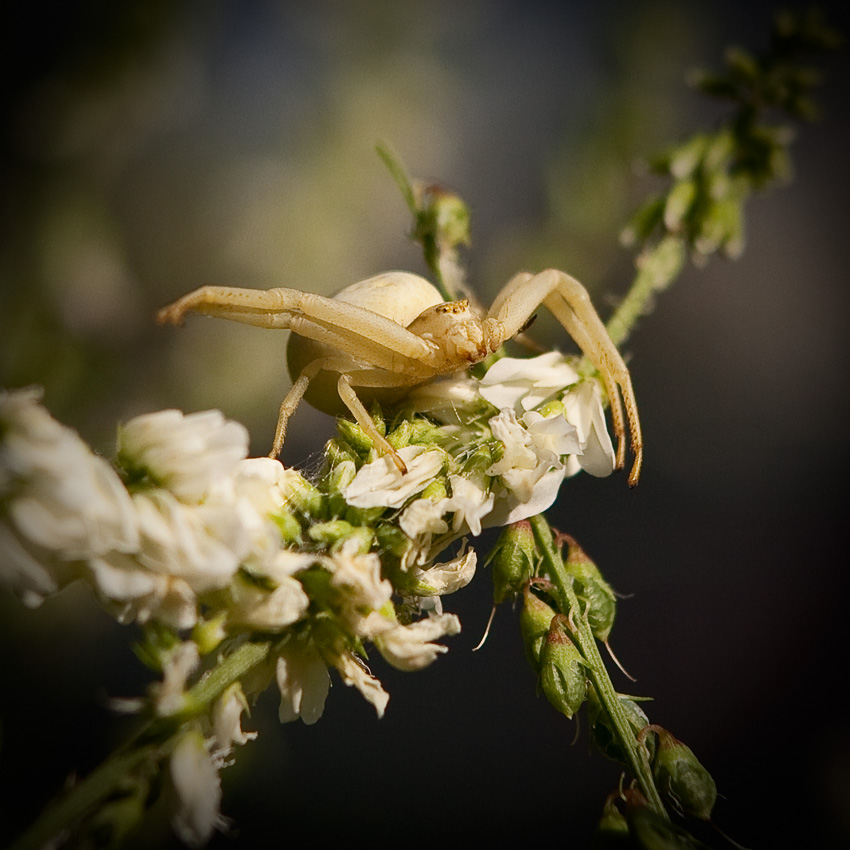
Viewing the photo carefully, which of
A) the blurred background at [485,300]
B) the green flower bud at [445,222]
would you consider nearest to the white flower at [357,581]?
the green flower bud at [445,222]

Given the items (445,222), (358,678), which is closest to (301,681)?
(358,678)

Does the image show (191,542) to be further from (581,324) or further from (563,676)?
(581,324)

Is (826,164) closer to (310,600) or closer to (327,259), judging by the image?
(327,259)

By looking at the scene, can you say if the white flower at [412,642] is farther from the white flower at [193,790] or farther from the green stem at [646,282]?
the green stem at [646,282]

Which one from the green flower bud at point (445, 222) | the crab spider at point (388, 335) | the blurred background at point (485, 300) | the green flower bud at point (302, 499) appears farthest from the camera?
the blurred background at point (485, 300)

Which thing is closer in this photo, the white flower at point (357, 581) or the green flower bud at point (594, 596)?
the white flower at point (357, 581)

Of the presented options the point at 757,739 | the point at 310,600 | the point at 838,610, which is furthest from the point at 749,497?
the point at 310,600
